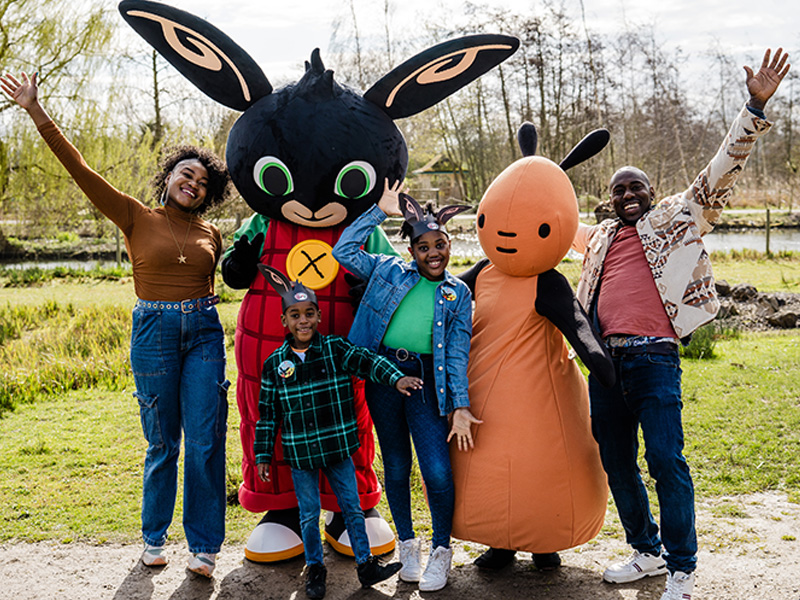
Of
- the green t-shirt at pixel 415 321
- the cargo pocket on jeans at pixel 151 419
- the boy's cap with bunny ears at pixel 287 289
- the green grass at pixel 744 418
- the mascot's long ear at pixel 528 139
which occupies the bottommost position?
the green grass at pixel 744 418

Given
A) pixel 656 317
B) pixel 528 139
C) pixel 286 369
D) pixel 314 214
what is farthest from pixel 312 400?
pixel 528 139

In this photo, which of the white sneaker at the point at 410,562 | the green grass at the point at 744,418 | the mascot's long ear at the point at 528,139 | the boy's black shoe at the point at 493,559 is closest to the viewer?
the white sneaker at the point at 410,562

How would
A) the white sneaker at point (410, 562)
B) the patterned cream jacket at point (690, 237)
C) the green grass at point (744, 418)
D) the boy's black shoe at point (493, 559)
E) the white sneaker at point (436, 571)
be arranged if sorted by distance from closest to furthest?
1. the patterned cream jacket at point (690, 237)
2. the white sneaker at point (436, 571)
3. the white sneaker at point (410, 562)
4. the boy's black shoe at point (493, 559)
5. the green grass at point (744, 418)

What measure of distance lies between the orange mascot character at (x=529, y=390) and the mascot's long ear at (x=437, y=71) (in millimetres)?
711

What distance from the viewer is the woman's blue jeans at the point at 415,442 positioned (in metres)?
3.11

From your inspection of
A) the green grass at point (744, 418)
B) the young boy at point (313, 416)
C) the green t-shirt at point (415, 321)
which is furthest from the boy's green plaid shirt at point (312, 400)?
the green grass at point (744, 418)

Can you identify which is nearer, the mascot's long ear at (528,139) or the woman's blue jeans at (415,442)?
the woman's blue jeans at (415,442)

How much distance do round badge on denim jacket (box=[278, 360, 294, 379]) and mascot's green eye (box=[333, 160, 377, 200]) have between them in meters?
0.93

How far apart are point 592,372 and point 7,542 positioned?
10.6 feet

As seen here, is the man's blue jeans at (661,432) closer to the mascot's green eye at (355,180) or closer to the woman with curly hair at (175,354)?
the mascot's green eye at (355,180)

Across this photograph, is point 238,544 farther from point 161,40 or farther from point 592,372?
point 161,40

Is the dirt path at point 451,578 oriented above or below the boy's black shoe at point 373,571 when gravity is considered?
below

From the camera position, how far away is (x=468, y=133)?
20.8m

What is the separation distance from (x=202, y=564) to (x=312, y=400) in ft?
3.33
